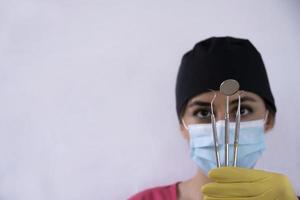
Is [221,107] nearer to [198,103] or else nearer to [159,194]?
[198,103]

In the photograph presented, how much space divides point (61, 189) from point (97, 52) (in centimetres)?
40

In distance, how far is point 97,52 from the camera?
0.95 metres

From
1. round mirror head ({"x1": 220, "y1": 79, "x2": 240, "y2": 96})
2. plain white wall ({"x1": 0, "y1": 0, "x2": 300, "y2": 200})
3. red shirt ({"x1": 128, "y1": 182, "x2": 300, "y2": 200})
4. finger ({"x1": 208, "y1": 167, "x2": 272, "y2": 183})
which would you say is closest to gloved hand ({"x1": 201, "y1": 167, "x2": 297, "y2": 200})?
finger ({"x1": 208, "y1": 167, "x2": 272, "y2": 183})

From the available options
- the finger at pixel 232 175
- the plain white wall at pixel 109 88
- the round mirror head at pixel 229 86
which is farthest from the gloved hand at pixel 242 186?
the plain white wall at pixel 109 88

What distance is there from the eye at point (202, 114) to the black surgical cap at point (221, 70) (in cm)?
4

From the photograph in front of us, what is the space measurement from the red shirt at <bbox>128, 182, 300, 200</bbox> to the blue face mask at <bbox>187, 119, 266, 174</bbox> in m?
0.14

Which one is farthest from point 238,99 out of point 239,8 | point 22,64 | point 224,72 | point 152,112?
point 22,64

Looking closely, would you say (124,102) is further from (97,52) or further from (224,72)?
(224,72)

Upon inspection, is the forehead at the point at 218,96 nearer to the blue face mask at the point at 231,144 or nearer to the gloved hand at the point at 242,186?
the blue face mask at the point at 231,144

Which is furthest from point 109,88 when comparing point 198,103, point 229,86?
point 229,86

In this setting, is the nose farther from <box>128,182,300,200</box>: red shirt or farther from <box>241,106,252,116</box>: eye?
<box>128,182,300,200</box>: red shirt

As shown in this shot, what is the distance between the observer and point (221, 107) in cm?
69

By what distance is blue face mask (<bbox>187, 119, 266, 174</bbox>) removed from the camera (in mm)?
675

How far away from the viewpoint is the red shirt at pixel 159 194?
79 centimetres
